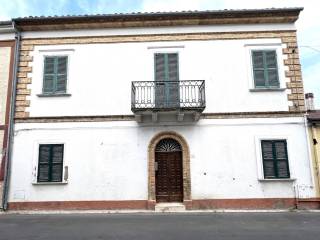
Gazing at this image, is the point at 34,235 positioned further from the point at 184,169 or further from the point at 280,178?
the point at 280,178

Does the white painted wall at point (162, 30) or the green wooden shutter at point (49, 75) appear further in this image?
the white painted wall at point (162, 30)

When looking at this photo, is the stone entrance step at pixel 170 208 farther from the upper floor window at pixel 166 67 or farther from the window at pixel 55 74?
the window at pixel 55 74

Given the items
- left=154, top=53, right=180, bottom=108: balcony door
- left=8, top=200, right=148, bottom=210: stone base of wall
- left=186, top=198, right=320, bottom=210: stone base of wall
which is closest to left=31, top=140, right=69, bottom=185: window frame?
left=8, top=200, right=148, bottom=210: stone base of wall

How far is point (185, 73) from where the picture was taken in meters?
13.5

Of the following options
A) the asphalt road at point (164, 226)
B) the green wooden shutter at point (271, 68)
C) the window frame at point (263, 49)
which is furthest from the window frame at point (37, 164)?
the green wooden shutter at point (271, 68)

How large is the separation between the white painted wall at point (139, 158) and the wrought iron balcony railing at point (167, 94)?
839 mm

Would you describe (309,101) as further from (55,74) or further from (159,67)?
(55,74)

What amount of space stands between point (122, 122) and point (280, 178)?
6.35 m

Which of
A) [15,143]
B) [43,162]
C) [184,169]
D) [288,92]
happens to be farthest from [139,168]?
[288,92]

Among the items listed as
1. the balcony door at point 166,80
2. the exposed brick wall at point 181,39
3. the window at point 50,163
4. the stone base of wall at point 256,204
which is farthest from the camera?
the exposed brick wall at point 181,39

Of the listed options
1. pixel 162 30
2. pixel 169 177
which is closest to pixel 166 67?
pixel 162 30

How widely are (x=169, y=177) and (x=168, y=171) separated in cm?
23

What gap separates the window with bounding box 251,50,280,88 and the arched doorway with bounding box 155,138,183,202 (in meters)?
4.15

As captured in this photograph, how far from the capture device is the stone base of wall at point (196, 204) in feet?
40.9
